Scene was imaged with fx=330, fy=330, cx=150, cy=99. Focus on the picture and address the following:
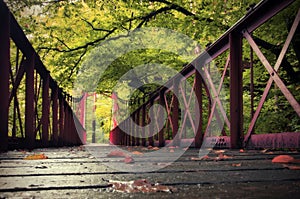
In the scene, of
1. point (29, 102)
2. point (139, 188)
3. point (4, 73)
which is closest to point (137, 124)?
point (29, 102)

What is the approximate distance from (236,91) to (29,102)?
2655 mm

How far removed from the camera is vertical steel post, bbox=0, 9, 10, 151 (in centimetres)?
291

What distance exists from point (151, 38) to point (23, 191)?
1034cm

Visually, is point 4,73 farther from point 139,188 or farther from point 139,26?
point 139,26

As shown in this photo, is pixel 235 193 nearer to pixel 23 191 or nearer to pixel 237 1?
pixel 23 191

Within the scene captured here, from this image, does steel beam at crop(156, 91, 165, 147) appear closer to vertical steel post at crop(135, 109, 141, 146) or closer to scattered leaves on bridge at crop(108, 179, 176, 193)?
vertical steel post at crop(135, 109, 141, 146)

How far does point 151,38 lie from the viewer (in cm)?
1095

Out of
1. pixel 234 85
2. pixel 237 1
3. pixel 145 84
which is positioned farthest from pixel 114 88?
pixel 234 85

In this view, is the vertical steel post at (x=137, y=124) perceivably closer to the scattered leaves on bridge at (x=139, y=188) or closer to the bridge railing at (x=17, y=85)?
the bridge railing at (x=17, y=85)

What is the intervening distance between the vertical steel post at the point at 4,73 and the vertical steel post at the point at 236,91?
215 centimetres

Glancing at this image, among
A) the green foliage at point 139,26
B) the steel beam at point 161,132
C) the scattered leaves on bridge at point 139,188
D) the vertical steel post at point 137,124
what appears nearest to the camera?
the scattered leaves on bridge at point 139,188

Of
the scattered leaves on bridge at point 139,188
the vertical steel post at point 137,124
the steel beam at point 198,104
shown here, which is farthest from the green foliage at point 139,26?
the scattered leaves on bridge at point 139,188

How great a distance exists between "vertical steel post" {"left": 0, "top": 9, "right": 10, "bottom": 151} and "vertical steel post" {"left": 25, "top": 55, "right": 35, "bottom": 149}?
1265 mm

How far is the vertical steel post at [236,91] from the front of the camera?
3.32 meters
